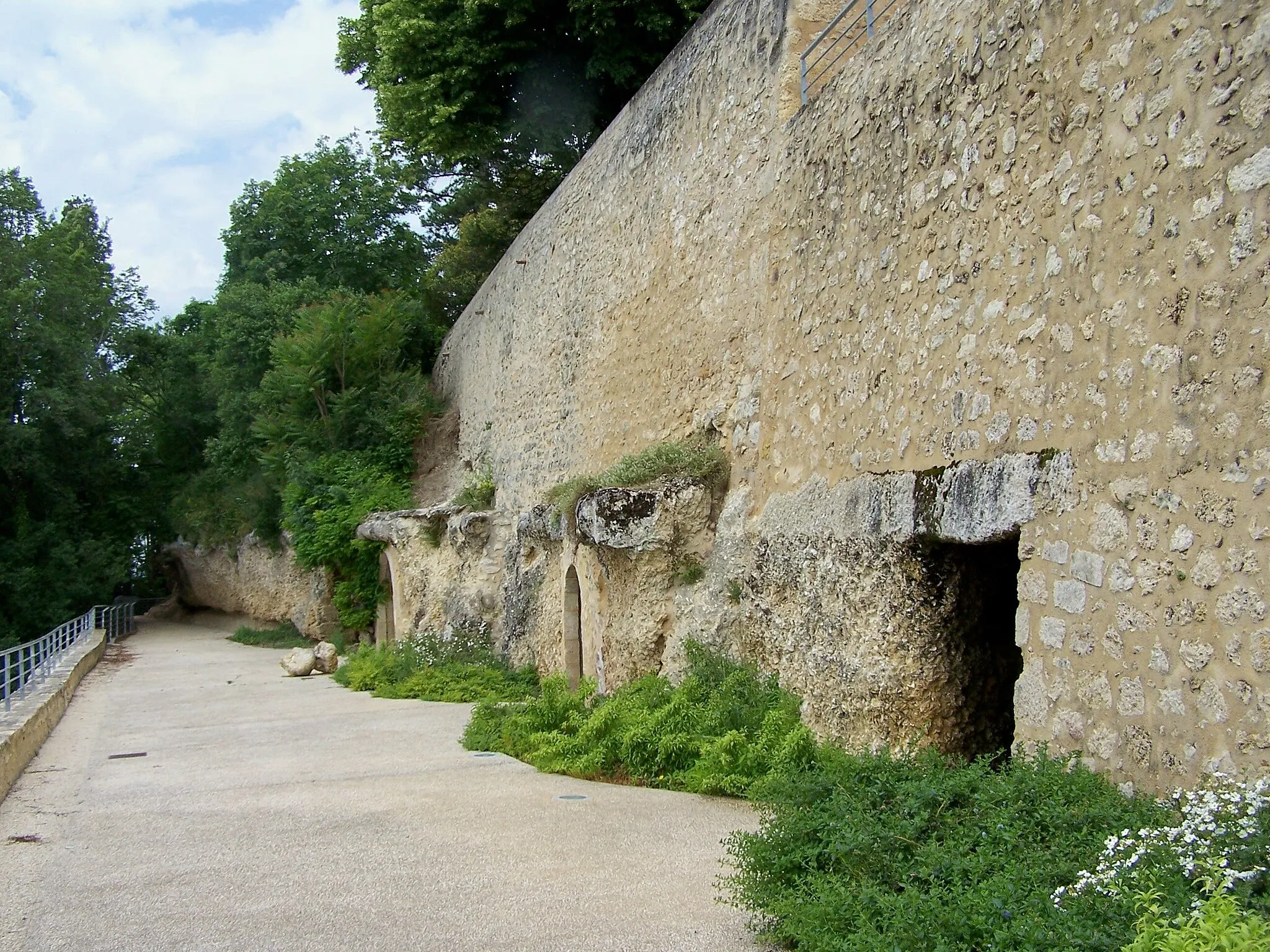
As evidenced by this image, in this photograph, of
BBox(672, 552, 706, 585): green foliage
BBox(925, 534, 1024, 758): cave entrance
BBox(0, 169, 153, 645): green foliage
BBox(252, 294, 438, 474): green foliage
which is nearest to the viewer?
BBox(925, 534, 1024, 758): cave entrance

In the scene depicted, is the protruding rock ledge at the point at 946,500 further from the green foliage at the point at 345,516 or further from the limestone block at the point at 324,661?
A: the green foliage at the point at 345,516

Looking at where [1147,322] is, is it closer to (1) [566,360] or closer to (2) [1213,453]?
(2) [1213,453]

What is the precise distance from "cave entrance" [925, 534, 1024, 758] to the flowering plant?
216 cm

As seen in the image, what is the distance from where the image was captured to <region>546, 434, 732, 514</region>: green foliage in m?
8.40

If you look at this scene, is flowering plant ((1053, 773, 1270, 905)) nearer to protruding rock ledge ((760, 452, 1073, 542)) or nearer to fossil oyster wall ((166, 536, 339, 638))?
protruding rock ledge ((760, 452, 1073, 542))

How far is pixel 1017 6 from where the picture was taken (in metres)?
5.05

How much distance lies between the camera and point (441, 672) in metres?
12.6

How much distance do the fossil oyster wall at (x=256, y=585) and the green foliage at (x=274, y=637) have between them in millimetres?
196

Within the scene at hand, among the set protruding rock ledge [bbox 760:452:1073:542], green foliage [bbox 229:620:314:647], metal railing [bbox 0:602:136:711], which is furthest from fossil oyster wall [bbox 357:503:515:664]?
protruding rock ledge [bbox 760:452:1073:542]

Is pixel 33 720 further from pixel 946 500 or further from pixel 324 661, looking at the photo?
pixel 946 500

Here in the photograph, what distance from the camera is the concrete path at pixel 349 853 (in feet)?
13.9

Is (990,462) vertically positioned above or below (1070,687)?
above

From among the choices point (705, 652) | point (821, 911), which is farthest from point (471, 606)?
point (821, 911)

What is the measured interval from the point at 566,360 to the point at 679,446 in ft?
13.9
